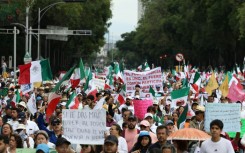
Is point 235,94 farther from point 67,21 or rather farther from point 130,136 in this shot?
point 67,21

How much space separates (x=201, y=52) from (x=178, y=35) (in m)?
3.50

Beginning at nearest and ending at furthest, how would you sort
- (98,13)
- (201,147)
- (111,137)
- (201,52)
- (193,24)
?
1. (111,137)
2. (201,147)
3. (98,13)
4. (193,24)
5. (201,52)

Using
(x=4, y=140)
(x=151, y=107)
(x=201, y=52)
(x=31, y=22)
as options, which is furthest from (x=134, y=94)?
(x=201, y=52)

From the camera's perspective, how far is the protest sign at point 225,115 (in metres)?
13.6

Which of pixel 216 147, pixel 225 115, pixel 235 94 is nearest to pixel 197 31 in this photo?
pixel 235 94

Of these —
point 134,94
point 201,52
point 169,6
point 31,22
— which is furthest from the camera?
point 169,6

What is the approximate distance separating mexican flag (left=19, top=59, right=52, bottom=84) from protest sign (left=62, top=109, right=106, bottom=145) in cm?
989

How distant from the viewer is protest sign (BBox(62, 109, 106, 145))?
12.0 meters

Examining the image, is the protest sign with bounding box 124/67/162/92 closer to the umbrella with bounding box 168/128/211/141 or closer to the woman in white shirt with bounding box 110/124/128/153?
the woman in white shirt with bounding box 110/124/128/153

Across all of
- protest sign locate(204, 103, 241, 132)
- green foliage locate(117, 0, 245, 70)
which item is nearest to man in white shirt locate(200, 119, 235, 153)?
protest sign locate(204, 103, 241, 132)

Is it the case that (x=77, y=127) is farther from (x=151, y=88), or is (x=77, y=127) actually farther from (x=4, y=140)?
(x=151, y=88)

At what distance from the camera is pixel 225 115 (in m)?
13.7

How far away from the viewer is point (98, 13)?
289 ft

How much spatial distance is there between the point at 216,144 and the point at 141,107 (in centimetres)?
730
